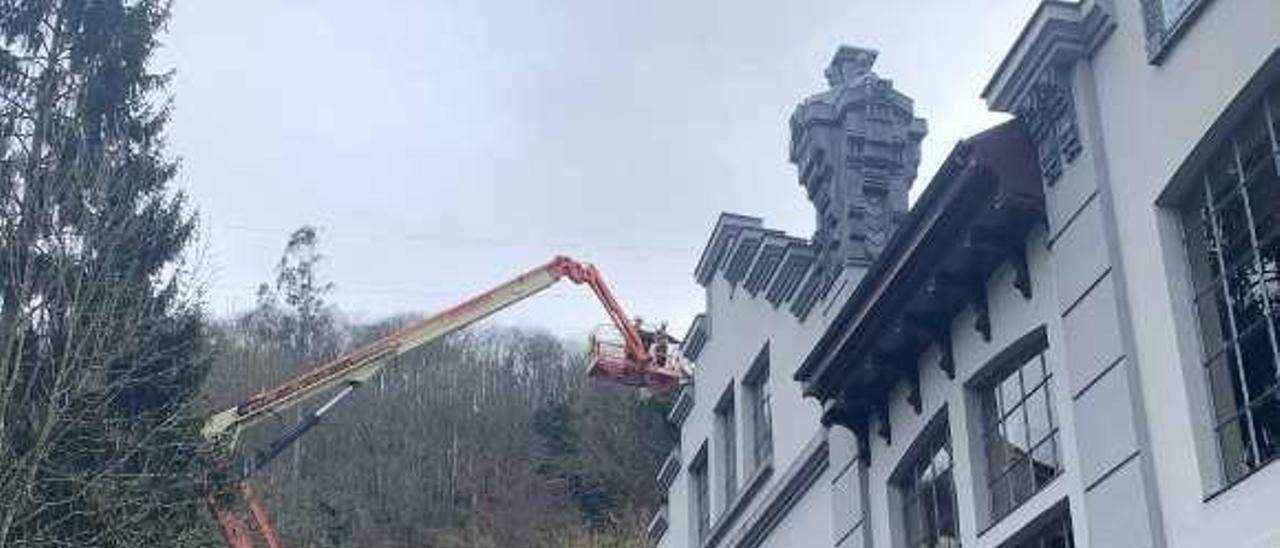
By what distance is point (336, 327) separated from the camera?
90.2 metres

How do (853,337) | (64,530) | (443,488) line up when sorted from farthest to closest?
(443,488), (64,530), (853,337)

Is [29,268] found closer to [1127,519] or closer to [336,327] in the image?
[1127,519]

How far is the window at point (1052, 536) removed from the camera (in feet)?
41.4

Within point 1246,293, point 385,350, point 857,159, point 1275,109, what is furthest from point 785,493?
point 385,350

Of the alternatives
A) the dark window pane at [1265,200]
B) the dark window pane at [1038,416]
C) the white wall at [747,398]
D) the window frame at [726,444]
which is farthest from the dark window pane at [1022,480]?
the window frame at [726,444]

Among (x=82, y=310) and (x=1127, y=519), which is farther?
(x=82, y=310)

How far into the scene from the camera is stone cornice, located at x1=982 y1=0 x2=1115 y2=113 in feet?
40.7

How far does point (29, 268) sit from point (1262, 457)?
1877 centimetres

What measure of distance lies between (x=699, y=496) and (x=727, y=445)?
201cm

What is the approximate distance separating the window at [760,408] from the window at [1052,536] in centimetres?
781

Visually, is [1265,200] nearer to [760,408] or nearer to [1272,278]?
[1272,278]

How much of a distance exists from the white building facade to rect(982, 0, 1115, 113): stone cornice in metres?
0.02

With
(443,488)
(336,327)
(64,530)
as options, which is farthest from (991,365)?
(336,327)

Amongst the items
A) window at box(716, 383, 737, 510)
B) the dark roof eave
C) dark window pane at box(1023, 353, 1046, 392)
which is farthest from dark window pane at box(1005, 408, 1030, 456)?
window at box(716, 383, 737, 510)
